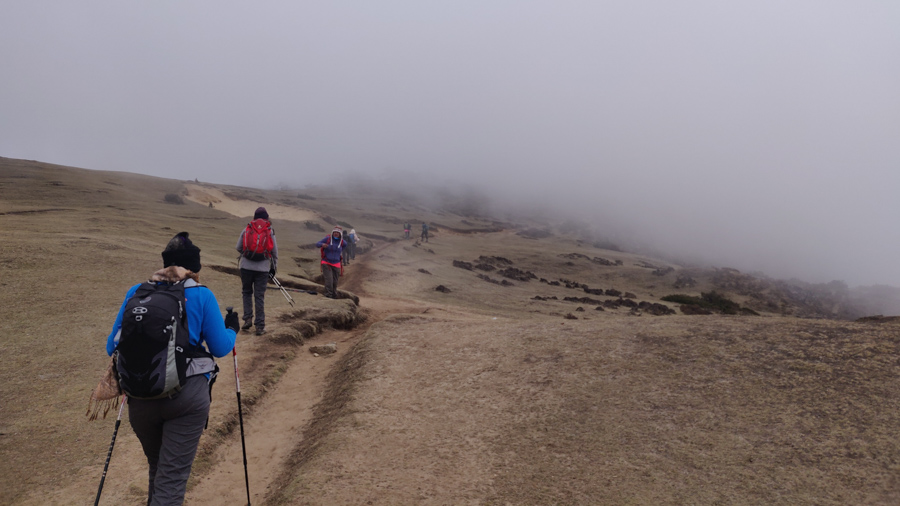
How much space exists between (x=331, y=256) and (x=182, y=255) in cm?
1185

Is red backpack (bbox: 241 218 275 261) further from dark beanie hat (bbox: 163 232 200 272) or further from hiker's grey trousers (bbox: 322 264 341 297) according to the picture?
dark beanie hat (bbox: 163 232 200 272)

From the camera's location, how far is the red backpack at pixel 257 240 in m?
10.6

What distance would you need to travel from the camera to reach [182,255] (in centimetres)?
439

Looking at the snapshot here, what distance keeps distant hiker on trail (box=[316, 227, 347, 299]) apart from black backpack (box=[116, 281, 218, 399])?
12.1 metres

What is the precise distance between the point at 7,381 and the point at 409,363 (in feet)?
20.7

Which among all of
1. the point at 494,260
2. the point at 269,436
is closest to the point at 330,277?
the point at 269,436

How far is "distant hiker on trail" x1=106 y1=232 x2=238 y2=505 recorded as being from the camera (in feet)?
12.3

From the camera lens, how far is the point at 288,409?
8.31m

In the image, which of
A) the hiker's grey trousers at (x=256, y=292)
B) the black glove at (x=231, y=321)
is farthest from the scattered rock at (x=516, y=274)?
the black glove at (x=231, y=321)

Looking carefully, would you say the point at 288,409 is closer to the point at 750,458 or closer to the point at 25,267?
the point at 750,458

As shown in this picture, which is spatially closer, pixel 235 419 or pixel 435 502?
pixel 435 502

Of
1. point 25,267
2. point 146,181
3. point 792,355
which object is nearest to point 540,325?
point 792,355

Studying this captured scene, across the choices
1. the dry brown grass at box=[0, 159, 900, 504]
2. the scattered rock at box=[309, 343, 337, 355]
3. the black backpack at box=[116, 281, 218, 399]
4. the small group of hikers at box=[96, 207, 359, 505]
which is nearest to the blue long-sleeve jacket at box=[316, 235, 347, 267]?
the dry brown grass at box=[0, 159, 900, 504]

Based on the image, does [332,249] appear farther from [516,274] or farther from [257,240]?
[516,274]
